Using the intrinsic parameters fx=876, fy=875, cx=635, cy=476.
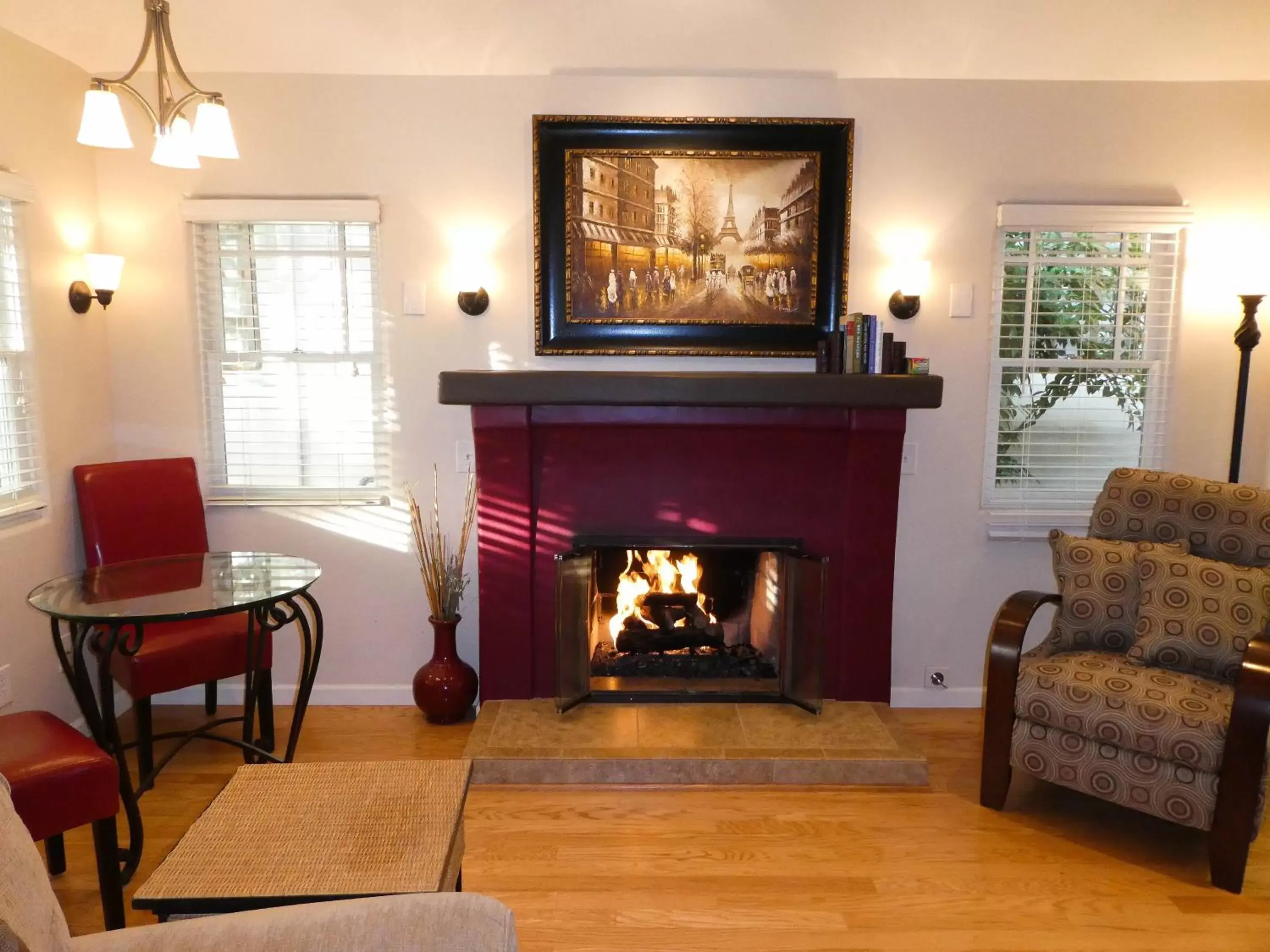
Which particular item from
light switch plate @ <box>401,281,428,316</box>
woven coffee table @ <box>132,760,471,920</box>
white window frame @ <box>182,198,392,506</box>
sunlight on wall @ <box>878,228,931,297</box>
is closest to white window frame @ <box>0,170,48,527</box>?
white window frame @ <box>182,198,392,506</box>

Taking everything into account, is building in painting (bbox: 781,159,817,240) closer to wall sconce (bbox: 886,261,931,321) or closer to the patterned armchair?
wall sconce (bbox: 886,261,931,321)

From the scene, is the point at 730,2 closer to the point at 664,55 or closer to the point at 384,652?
the point at 664,55

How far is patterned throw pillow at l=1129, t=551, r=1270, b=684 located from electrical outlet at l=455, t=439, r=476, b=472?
2477 millimetres

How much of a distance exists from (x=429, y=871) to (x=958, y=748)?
2.34m

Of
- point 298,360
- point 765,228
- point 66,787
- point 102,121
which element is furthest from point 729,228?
point 66,787

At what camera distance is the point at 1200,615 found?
2.73 metres

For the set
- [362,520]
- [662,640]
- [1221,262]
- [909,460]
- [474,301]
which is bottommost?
[662,640]

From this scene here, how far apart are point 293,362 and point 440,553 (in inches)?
38.8

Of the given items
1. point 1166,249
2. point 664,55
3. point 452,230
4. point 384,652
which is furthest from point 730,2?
point 384,652

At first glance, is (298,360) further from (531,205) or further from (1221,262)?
(1221,262)

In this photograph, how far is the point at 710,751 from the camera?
305 cm

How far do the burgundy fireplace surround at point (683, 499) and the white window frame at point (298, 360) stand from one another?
49 cm

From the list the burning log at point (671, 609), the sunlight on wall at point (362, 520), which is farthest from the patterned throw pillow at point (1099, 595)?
the sunlight on wall at point (362, 520)

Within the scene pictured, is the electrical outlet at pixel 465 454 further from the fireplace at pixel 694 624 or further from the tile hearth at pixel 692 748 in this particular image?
the tile hearth at pixel 692 748
